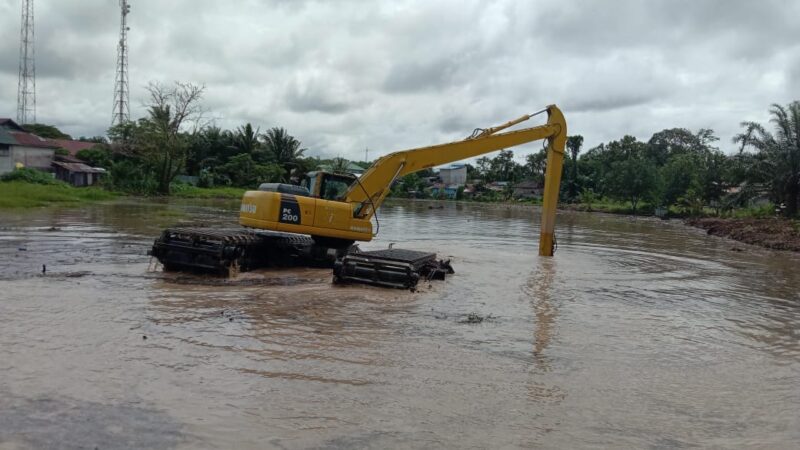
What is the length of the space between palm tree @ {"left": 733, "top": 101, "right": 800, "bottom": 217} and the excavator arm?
76.8 feet

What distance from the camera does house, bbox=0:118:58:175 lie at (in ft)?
150

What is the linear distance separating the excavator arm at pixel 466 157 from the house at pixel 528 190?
6283 cm

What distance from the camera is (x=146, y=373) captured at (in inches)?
223

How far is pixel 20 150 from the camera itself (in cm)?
4794

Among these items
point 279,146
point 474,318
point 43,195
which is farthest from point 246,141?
point 474,318

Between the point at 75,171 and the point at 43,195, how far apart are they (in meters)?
20.7

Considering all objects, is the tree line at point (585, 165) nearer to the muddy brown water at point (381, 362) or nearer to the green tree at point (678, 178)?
the green tree at point (678, 178)

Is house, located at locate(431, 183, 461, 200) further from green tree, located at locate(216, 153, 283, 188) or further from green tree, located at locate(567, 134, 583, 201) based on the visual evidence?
green tree, located at locate(216, 153, 283, 188)

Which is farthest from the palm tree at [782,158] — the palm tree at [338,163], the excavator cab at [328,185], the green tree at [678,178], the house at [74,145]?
the house at [74,145]

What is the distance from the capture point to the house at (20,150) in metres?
45.8

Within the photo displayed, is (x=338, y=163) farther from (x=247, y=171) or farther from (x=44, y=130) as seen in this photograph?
(x=44, y=130)

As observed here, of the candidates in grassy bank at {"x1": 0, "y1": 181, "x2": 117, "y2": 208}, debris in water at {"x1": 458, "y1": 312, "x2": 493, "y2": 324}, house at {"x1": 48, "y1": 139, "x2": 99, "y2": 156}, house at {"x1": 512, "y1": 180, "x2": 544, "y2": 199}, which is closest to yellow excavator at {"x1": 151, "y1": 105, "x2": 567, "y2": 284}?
debris in water at {"x1": 458, "y1": 312, "x2": 493, "y2": 324}

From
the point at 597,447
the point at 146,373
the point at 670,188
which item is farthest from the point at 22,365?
the point at 670,188

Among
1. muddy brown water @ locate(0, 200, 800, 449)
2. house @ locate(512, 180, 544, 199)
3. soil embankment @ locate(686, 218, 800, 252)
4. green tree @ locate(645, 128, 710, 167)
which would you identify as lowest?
muddy brown water @ locate(0, 200, 800, 449)
